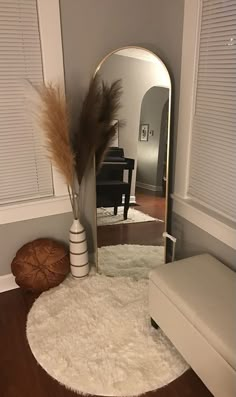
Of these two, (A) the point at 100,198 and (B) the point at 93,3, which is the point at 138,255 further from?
(B) the point at 93,3

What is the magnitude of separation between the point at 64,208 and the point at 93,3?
4.77 ft

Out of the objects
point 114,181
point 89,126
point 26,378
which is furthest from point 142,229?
point 26,378

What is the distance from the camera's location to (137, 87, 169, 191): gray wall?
92.2 inches

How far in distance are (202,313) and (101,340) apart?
0.71m

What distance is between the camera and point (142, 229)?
258 cm

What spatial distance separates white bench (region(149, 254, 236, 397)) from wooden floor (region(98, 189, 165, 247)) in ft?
1.94

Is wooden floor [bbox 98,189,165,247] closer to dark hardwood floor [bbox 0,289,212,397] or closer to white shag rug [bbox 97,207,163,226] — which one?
white shag rug [bbox 97,207,163,226]

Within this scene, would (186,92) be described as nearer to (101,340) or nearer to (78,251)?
(78,251)

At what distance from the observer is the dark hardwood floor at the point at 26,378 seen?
1659mm

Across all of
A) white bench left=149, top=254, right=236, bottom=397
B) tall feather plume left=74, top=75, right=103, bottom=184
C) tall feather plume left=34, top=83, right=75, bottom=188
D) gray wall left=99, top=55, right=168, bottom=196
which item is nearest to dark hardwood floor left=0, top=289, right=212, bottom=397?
white bench left=149, top=254, right=236, bottom=397

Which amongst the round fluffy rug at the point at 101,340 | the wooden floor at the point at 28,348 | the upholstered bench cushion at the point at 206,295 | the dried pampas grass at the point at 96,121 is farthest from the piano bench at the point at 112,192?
the upholstered bench cushion at the point at 206,295

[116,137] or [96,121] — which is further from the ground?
[96,121]

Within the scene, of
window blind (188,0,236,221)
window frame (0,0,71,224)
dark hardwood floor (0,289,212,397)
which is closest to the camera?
dark hardwood floor (0,289,212,397)

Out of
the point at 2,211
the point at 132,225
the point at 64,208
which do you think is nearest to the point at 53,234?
the point at 64,208
